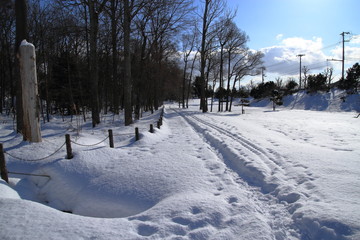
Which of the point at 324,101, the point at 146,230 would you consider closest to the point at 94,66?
the point at 146,230

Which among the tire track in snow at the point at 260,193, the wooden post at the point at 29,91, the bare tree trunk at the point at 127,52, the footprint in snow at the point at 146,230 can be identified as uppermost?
the bare tree trunk at the point at 127,52

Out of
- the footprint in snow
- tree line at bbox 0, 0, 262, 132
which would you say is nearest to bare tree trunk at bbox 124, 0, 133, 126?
tree line at bbox 0, 0, 262, 132

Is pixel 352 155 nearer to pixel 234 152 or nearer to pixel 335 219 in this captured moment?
pixel 234 152

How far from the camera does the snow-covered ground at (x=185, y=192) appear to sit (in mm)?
2871

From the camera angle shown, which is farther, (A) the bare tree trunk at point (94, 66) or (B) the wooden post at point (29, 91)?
(A) the bare tree trunk at point (94, 66)

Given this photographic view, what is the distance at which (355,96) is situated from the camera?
3017 centimetres

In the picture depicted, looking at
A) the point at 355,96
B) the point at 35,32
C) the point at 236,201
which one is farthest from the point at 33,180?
the point at 355,96

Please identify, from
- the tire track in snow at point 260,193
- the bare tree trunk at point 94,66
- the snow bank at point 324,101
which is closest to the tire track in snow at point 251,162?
the tire track in snow at point 260,193

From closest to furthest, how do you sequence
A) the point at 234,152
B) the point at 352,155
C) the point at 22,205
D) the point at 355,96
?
the point at 22,205
the point at 352,155
the point at 234,152
the point at 355,96

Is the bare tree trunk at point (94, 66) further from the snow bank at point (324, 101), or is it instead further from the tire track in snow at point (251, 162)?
the snow bank at point (324, 101)

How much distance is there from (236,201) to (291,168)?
2.11 meters

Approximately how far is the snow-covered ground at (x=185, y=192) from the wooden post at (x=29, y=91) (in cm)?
54

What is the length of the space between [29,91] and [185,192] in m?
6.05

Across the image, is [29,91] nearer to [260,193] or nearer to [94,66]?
[94,66]
